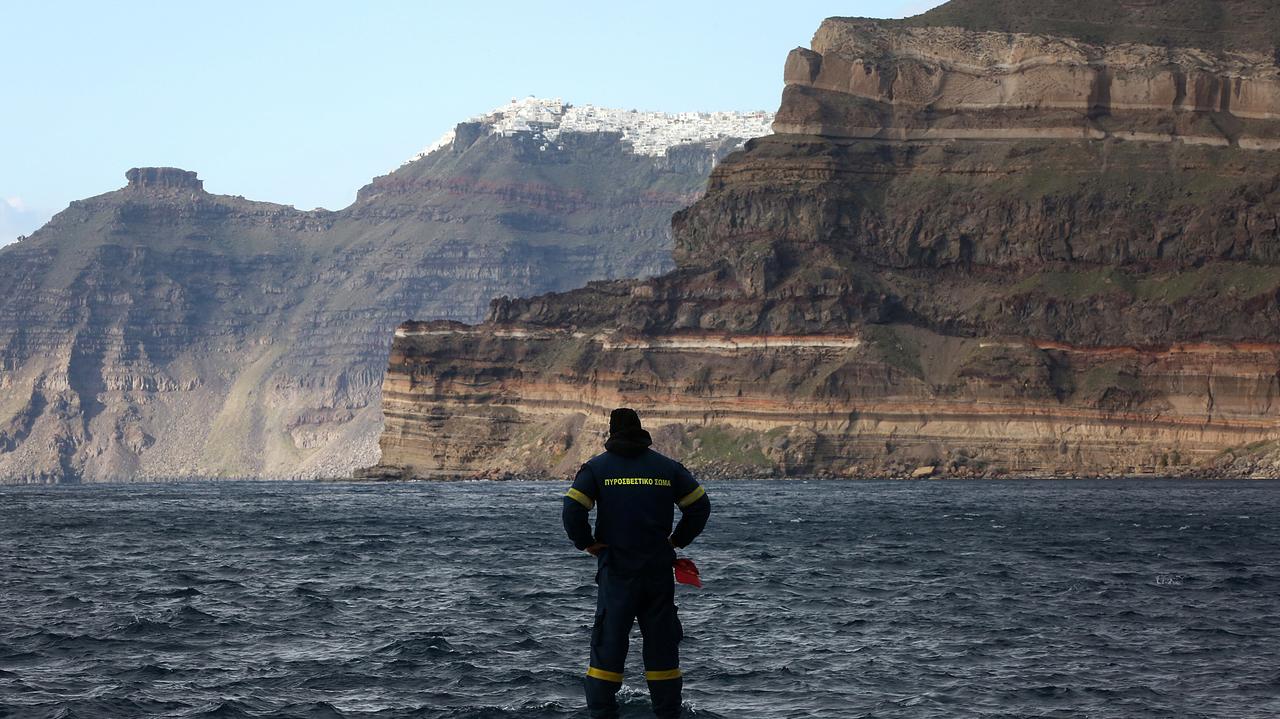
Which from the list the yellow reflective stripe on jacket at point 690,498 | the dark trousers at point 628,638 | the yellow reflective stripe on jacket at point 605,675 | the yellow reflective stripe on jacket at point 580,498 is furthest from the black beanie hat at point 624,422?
the yellow reflective stripe on jacket at point 605,675

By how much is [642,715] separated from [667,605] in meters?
7.30

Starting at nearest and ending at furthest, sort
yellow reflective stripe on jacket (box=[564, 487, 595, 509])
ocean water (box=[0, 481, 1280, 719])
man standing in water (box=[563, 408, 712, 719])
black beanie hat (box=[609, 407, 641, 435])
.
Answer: yellow reflective stripe on jacket (box=[564, 487, 595, 509])
man standing in water (box=[563, 408, 712, 719])
black beanie hat (box=[609, 407, 641, 435])
ocean water (box=[0, 481, 1280, 719])

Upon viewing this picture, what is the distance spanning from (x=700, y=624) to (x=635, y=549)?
62.1 feet

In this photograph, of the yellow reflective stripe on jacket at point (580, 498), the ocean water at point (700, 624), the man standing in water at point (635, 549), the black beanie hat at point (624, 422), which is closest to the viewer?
the yellow reflective stripe on jacket at point (580, 498)

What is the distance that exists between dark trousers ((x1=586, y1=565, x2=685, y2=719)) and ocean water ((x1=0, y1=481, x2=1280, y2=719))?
7257 mm

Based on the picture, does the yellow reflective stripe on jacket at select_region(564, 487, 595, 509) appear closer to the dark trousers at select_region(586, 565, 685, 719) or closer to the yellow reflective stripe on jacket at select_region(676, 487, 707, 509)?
the dark trousers at select_region(586, 565, 685, 719)

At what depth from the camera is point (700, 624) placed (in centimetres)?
4028

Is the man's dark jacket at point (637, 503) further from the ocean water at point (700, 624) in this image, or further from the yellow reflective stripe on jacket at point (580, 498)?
the ocean water at point (700, 624)

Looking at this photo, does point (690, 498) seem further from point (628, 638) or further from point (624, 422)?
point (628, 638)

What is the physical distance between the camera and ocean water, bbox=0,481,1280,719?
1206 inches

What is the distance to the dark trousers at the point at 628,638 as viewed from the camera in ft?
71.1

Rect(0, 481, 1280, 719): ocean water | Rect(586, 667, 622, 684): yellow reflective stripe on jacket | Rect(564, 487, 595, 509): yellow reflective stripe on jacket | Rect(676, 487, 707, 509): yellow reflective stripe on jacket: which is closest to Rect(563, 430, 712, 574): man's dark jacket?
Rect(676, 487, 707, 509): yellow reflective stripe on jacket

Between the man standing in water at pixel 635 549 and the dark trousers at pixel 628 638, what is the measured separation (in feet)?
0.04

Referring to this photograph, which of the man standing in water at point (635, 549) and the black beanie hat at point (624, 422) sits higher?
the black beanie hat at point (624, 422)
